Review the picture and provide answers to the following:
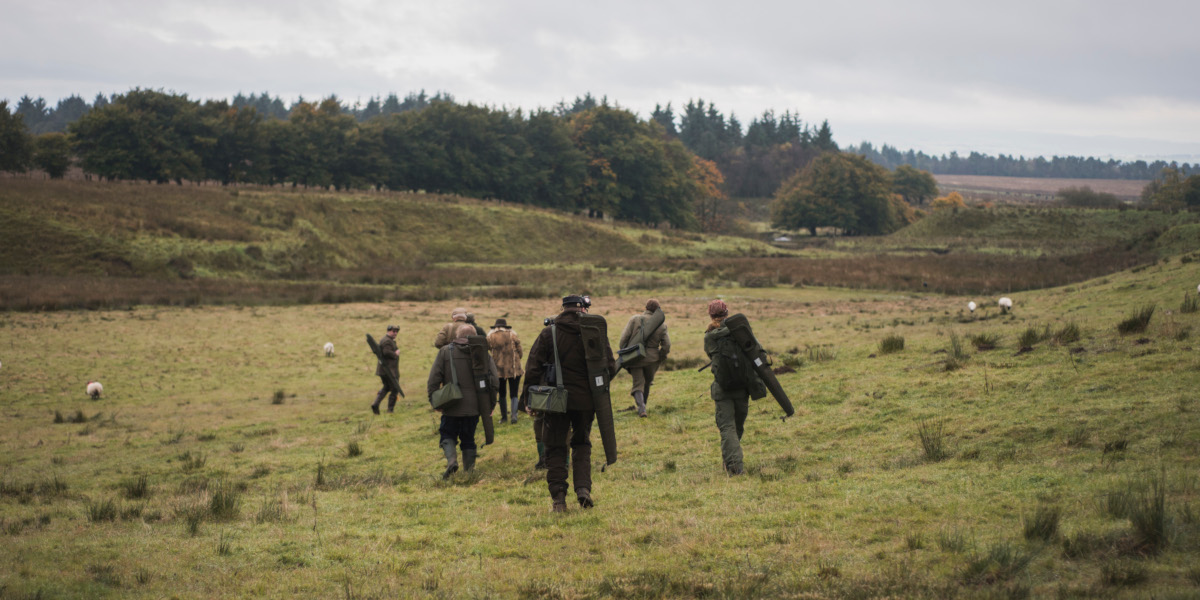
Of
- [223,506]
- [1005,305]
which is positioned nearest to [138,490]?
[223,506]

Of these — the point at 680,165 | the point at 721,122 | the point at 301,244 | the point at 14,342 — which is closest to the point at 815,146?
the point at 721,122

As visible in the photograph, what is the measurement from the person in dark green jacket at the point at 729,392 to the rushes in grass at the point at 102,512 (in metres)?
7.73

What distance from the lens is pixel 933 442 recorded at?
10180 mm

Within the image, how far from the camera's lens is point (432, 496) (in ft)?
34.5

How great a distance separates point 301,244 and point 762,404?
176ft

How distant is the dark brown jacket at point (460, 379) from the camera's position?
1165 centimetres

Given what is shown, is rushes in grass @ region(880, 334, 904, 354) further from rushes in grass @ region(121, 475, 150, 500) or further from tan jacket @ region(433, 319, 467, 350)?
rushes in grass @ region(121, 475, 150, 500)

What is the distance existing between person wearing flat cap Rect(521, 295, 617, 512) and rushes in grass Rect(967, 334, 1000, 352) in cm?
1116

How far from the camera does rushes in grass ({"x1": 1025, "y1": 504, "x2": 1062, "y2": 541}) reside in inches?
249

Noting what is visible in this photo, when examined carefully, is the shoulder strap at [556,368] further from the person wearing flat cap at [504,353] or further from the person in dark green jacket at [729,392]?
the person wearing flat cap at [504,353]

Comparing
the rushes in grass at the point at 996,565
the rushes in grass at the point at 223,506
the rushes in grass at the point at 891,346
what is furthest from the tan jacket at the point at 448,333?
the rushes in grass at the point at 891,346

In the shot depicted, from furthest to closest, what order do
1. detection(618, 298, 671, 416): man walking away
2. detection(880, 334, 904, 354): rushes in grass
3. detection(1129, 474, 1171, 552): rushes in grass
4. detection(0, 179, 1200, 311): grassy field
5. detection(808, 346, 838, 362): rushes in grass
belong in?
1. detection(0, 179, 1200, 311): grassy field
2. detection(808, 346, 838, 362): rushes in grass
3. detection(880, 334, 904, 354): rushes in grass
4. detection(618, 298, 671, 416): man walking away
5. detection(1129, 474, 1171, 552): rushes in grass

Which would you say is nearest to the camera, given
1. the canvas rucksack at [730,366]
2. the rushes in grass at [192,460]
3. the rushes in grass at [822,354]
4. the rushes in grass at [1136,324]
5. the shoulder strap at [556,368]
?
the shoulder strap at [556,368]

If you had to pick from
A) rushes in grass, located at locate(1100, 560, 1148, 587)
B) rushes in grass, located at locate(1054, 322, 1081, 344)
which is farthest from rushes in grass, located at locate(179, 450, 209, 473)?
rushes in grass, located at locate(1054, 322, 1081, 344)
